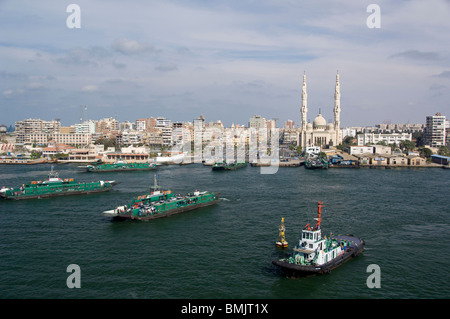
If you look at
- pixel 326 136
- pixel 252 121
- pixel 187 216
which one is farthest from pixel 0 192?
pixel 252 121

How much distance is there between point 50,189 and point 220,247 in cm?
1331

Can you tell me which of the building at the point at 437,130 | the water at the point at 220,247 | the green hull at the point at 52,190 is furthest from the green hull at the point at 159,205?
the building at the point at 437,130

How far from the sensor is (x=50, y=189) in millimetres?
21406

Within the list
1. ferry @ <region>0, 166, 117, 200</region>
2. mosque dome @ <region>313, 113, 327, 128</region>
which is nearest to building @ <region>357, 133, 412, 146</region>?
mosque dome @ <region>313, 113, 327, 128</region>

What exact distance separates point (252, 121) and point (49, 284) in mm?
→ 104138

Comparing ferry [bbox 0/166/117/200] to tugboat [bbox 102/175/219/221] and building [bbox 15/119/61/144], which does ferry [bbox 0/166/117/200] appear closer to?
tugboat [bbox 102/175/219/221]

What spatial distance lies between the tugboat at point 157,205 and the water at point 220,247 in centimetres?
37

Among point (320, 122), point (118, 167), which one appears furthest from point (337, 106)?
point (118, 167)

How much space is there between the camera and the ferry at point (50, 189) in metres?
20.5

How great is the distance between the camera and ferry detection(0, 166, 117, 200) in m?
20.5

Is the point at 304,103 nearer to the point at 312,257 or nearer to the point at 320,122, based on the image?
the point at 320,122

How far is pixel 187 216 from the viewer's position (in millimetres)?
16781

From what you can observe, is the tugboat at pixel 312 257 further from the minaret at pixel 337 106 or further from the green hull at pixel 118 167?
the minaret at pixel 337 106

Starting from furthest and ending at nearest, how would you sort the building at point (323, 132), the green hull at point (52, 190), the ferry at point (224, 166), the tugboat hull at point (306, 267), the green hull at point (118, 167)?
1. the building at point (323, 132)
2. the ferry at point (224, 166)
3. the green hull at point (118, 167)
4. the green hull at point (52, 190)
5. the tugboat hull at point (306, 267)
